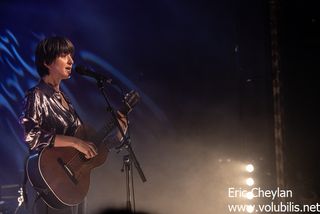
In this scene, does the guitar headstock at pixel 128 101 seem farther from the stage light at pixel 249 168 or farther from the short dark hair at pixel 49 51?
the stage light at pixel 249 168

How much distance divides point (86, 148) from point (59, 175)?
0.32 m

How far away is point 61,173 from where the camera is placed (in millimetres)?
3312

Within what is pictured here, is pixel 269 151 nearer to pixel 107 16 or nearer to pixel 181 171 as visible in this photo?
pixel 181 171

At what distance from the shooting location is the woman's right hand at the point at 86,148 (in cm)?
346

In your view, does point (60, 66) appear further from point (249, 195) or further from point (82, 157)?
point (249, 195)

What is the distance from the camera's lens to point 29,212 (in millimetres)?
3424

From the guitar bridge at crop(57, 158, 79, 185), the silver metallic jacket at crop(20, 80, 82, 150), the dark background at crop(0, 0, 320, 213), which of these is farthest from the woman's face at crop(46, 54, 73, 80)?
the guitar bridge at crop(57, 158, 79, 185)

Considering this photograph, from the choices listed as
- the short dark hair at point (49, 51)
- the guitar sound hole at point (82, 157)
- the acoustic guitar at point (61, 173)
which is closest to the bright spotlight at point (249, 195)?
the acoustic guitar at point (61, 173)

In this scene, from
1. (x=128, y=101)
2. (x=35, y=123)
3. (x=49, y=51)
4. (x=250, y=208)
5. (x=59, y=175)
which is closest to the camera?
(x=59, y=175)

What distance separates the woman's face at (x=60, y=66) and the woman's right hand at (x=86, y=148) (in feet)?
2.23

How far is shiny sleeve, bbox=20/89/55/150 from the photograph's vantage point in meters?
3.41

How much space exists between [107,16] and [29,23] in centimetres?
84

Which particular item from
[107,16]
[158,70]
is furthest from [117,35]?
[158,70]

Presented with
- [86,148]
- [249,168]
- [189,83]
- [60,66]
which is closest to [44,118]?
[86,148]
